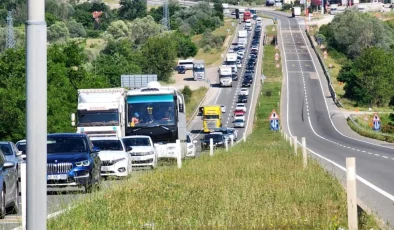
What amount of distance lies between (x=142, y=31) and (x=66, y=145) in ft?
423

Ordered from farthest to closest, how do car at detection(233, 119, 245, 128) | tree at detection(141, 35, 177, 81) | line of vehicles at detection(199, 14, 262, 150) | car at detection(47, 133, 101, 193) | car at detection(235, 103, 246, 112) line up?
1. tree at detection(141, 35, 177, 81)
2. car at detection(235, 103, 246, 112)
3. car at detection(233, 119, 245, 128)
4. line of vehicles at detection(199, 14, 262, 150)
5. car at detection(47, 133, 101, 193)

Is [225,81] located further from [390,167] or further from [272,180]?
[272,180]

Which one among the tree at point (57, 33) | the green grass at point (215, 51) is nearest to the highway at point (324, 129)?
the green grass at point (215, 51)

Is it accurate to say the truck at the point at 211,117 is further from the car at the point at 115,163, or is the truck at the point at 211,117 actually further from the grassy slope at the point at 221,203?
the grassy slope at the point at 221,203

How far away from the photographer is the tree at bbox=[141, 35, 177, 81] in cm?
11762

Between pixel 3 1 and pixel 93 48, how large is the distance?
53.5 metres

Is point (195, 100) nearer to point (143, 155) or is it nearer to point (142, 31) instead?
point (142, 31)

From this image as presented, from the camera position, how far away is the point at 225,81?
365 feet

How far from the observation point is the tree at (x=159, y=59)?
118 m

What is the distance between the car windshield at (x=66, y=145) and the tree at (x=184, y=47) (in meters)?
119

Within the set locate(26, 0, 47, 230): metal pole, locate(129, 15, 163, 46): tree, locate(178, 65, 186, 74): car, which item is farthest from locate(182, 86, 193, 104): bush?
locate(26, 0, 47, 230): metal pole

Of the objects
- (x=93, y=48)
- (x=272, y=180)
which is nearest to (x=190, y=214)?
(x=272, y=180)

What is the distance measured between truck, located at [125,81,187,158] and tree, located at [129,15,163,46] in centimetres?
11297

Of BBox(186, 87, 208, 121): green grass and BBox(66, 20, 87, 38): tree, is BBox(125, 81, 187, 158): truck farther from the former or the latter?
BBox(66, 20, 87, 38): tree
